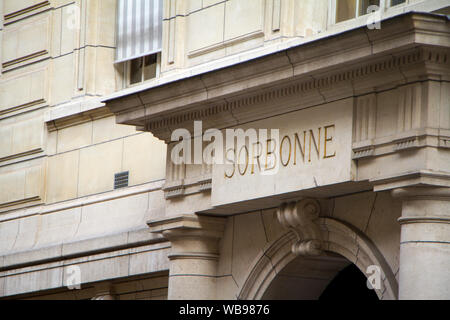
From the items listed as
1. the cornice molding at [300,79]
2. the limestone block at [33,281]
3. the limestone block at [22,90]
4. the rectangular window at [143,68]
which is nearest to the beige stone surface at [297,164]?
the cornice molding at [300,79]

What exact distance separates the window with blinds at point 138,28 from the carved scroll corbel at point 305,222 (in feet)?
14.2

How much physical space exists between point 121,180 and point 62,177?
4.60 feet

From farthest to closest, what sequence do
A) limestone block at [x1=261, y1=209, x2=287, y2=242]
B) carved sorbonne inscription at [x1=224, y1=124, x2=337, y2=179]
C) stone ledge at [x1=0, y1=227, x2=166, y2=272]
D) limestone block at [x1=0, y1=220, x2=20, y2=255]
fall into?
1. limestone block at [x1=0, y1=220, x2=20, y2=255]
2. stone ledge at [x1=0, y1=227, x2=166, y2=272]
3. limestone block at [x1=261, y1=209, x2=287, y2=242]
4. carved sorbonne inscription at [x1=224, y1=124, x2=337, y2=179]

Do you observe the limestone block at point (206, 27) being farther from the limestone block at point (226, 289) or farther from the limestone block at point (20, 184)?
the limestone block at point (20, 184)

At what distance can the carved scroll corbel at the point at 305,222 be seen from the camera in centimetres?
1529

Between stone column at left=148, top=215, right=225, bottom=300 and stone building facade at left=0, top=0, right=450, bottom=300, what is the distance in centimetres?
2

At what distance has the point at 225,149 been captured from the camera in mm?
15984

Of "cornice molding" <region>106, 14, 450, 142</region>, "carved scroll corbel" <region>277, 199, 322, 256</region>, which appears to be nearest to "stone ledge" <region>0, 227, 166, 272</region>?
"cornice molding" <region>106, 14, 450, 142</region>

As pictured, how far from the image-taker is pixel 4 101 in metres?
21.3

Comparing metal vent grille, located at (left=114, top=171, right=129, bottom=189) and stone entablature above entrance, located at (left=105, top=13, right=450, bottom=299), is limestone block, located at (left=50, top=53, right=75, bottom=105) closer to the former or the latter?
metal vent grille, located at (left=114, top=171, right=129, bottom=189)

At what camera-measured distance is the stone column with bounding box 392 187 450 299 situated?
1337 cm

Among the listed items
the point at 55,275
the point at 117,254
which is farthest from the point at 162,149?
the point at 55,275

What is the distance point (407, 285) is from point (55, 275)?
764 cm
